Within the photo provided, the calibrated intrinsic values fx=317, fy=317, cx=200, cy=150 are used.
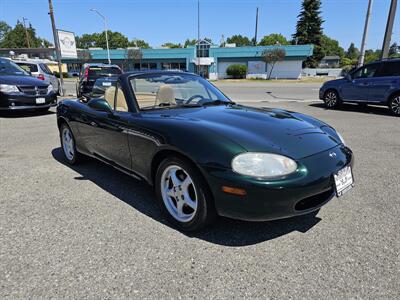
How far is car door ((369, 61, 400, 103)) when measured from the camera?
31.4ft

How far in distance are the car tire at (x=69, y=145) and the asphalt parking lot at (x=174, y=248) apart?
663 mm

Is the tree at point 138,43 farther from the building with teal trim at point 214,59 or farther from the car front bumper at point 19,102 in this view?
the car front bumper at point 19,102

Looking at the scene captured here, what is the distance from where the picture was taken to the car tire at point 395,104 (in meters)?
9.54

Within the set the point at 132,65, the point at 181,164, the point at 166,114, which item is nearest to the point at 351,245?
the point at 181,164

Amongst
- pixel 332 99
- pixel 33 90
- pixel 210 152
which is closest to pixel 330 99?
pixel 332 99

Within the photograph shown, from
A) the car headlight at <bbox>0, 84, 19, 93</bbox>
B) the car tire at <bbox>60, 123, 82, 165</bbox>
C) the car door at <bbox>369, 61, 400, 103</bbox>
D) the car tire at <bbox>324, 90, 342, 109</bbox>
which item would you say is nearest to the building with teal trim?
the car tire at <bbox>324, 90, 342, 109</bbox>

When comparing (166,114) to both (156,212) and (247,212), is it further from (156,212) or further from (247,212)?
(247,212)

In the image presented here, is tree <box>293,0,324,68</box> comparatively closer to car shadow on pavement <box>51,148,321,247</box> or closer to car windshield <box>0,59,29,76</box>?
car windshield <box>0,59,29,76</box>

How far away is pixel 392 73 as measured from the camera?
382 inches

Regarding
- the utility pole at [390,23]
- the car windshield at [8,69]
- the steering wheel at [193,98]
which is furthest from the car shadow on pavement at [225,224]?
the utility pole at [390,23]

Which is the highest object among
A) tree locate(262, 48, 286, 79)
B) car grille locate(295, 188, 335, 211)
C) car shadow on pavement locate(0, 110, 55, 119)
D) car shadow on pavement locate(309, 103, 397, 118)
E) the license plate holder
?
tree locate(262, 48, 286, 79)

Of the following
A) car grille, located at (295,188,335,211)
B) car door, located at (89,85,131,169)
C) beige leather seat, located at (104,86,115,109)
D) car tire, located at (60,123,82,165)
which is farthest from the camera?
car tire, located at (60,123,82,165)

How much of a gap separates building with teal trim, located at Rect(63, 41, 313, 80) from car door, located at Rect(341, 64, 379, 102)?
37.9 metres

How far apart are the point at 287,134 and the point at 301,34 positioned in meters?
→ 68.9
